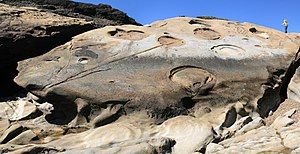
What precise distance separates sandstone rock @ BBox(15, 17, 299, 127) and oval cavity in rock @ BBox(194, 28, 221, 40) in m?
0.03

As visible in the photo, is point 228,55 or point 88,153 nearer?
point 88,153

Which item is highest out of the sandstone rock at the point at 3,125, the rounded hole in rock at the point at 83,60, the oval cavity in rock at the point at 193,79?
the rounded hole in rock at the point at 83,60

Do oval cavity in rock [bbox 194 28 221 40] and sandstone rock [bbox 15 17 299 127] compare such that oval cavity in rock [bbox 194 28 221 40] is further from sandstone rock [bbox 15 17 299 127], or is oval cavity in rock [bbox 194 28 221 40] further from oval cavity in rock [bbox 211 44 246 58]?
oval cavity in rock [bbox 211 44 246 58]

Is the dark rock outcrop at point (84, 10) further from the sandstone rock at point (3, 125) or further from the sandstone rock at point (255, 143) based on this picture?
the sandstone rock at point (255, 143)

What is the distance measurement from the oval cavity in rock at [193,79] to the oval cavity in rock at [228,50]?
971 millimetres

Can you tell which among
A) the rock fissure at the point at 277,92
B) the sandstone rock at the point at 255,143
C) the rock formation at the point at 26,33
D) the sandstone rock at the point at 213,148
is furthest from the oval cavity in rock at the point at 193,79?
the rock formation at the point at 26,33

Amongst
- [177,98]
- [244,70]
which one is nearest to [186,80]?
[177,98]

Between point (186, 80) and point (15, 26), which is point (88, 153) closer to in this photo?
point (186, 80)

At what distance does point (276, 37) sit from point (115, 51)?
461 centimetres

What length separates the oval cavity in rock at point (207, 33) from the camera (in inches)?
408

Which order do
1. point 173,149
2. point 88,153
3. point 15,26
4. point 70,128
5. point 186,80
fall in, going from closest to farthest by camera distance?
point 88,153 < point 173,149 < point 70,128 < point 186,80 < point 15,26

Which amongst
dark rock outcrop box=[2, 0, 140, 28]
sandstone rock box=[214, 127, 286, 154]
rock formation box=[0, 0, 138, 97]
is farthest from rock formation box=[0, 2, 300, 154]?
dark rock outcrop box=[2, 0, 140, 28]

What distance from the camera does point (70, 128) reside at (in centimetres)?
784

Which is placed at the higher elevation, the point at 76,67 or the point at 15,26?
the point at 15,26
